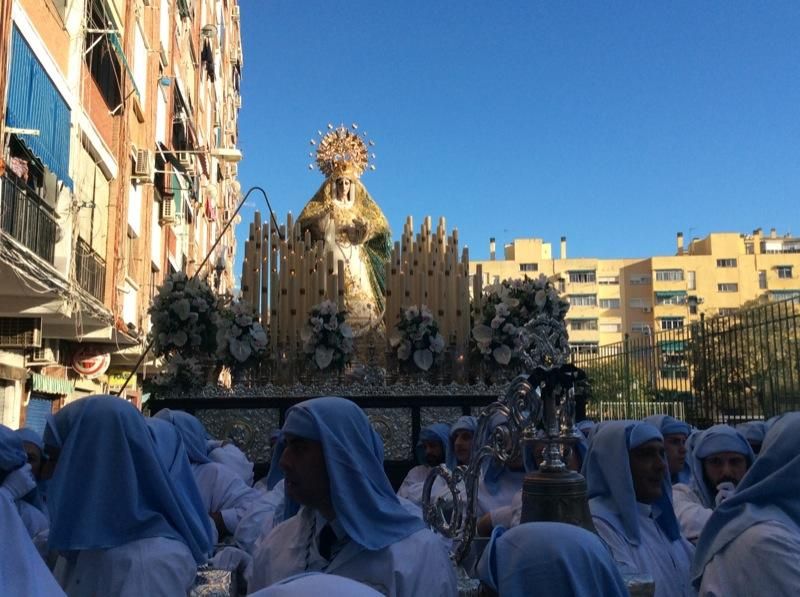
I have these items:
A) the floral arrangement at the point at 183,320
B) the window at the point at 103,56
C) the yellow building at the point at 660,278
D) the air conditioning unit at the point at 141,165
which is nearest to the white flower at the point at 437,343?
the floral arrangement at the point at 183,320

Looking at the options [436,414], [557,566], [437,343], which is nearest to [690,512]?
[557,566]

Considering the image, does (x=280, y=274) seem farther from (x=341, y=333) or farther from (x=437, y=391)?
(x=437, y=391)

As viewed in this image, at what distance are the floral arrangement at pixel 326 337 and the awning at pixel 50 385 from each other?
815 centimetres

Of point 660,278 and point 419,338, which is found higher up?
point 660,278

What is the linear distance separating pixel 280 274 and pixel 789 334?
5.63 m

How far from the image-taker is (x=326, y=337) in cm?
656

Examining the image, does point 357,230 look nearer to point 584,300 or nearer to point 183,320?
point 183,320

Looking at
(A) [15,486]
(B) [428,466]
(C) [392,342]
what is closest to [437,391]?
(C) [392,342]

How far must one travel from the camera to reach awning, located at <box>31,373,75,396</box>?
12.9 m

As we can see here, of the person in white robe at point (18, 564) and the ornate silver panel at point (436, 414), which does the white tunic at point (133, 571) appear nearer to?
the person in white robe at point (18, 564)

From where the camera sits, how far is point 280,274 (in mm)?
7312

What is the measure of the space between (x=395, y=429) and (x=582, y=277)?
188 ft

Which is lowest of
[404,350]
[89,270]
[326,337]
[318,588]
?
[318,588]

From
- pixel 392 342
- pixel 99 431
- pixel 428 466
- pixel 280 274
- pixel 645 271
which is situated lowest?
pixel 428 466
